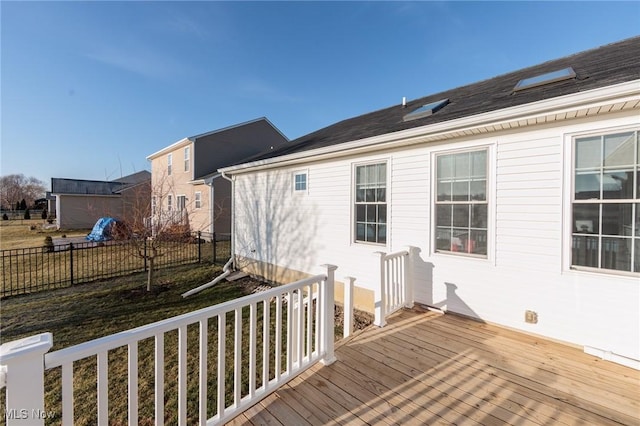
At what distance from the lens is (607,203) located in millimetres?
3000

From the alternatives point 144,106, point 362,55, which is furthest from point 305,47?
point 144,106

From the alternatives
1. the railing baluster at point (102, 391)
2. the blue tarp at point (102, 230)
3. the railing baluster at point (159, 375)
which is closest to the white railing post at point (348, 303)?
the railing baluster at point (159, 375)

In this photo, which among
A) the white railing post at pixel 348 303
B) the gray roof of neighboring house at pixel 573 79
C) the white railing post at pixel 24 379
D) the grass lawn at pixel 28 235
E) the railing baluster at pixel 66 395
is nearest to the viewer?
the white railing post at pixel 24 379

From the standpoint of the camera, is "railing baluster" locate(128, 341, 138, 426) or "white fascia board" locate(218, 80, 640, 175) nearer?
"railing baluster" locate(128, 341, 138, 426)

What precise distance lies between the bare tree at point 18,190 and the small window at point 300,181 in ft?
163

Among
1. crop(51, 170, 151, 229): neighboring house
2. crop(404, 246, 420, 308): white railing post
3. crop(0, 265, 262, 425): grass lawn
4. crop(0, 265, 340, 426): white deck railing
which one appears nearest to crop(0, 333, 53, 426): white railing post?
crop(0, 265, 340, 426): white deck railing

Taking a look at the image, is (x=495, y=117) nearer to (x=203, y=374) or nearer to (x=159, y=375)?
(x=203, y=374)

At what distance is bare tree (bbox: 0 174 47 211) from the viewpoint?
117 feet

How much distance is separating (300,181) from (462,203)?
3.76 meters

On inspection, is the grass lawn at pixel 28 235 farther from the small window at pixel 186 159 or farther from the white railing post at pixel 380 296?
the white railing post at pixel 380 296

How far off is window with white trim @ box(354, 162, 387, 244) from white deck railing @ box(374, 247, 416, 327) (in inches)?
28.4

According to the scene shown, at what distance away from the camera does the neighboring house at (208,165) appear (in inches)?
559

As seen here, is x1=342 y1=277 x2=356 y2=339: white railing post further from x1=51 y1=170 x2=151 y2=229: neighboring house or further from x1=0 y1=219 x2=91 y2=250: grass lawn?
x1=51 y1=170 x2=151 y2=229: neighboring house

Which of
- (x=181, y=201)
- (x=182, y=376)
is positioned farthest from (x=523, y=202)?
(x=181, y=201)
